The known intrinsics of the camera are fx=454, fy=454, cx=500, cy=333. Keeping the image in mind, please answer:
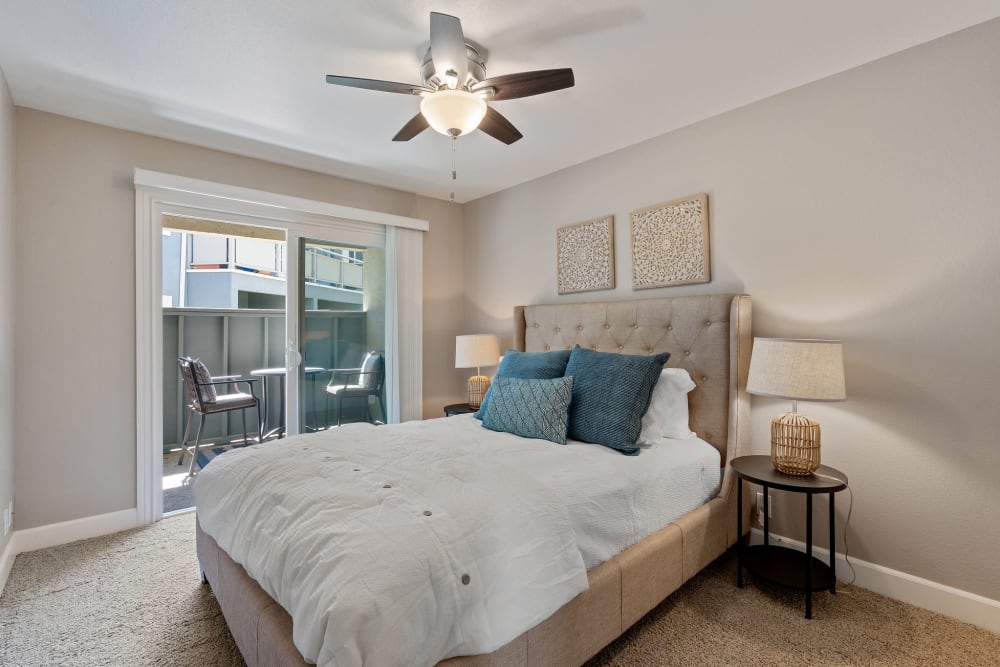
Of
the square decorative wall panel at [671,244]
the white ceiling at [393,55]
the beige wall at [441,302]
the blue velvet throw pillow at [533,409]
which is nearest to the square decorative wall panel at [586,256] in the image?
the square decorative wall panel at [671,244]

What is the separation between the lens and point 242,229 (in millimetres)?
4332

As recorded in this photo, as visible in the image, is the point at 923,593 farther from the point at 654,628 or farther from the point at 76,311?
the point at 76,311

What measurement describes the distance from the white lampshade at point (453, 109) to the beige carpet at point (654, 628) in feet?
7.08

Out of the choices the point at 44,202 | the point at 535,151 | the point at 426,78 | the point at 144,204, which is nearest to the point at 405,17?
the point at 426,78

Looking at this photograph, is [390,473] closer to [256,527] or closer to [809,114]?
[256,527]

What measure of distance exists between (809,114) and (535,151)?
1.58 metres

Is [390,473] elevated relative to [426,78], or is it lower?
lower

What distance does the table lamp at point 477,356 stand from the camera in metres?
3.64

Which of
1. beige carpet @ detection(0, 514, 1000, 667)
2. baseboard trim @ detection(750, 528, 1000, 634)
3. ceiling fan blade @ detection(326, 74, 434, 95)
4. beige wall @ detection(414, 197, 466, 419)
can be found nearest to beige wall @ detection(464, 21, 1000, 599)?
baseboard trim @ detection(750, 528, 1000, 634)

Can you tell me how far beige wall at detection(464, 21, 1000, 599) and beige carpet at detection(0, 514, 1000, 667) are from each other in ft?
1.11

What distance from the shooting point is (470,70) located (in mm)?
2037

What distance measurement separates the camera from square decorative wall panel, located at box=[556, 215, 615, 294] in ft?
10.3

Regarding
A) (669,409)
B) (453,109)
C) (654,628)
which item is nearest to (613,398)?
(669,409)

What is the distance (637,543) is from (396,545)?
1070mm
